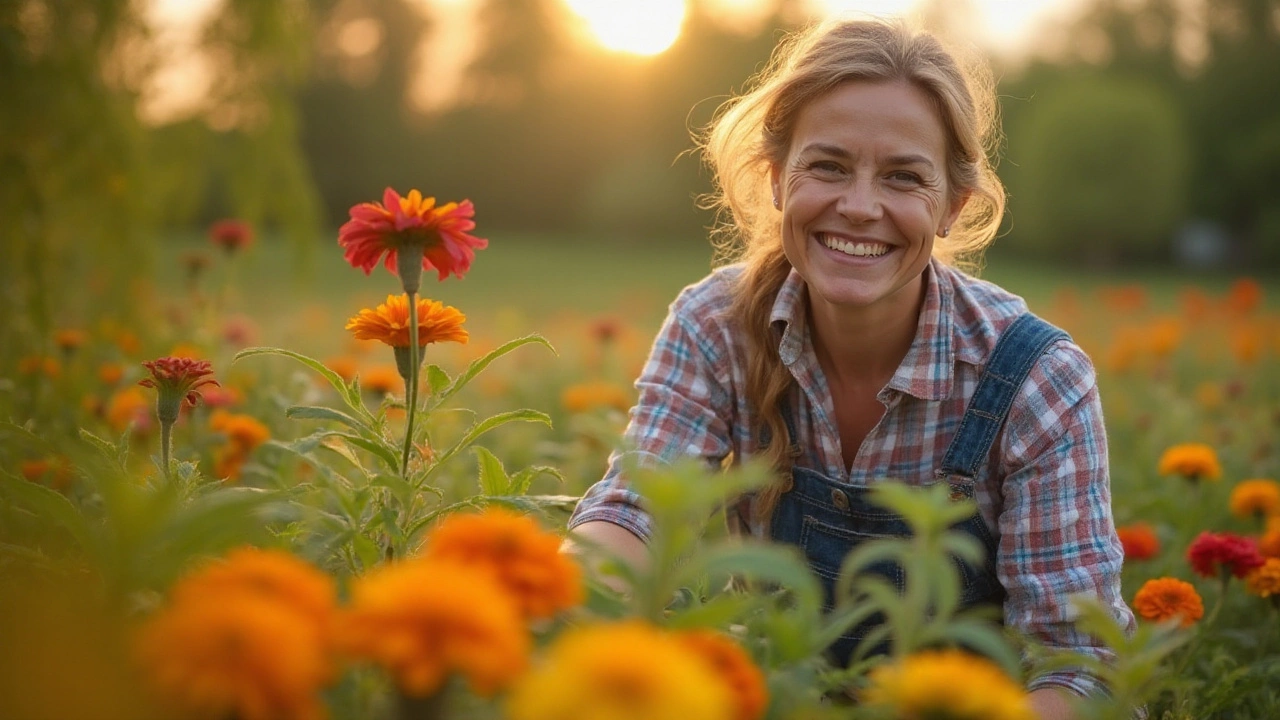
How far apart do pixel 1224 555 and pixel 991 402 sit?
57cm

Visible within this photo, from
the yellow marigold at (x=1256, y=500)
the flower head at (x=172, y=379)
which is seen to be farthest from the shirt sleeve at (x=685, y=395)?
the yellow marigold at (x=1256, y=500)

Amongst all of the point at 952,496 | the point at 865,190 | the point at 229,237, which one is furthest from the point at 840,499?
the point at 229,237

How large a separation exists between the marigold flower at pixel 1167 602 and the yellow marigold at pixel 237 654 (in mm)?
1692

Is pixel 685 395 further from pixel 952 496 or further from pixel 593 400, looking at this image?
pixel 593 400

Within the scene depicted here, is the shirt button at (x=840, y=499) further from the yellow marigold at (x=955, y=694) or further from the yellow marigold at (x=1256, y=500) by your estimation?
the yellow marigold at (x=955, y=694)

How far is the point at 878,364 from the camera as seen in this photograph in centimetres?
211

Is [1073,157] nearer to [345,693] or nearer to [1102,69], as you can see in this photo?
[1102,69]

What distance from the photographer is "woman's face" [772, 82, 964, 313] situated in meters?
1.90

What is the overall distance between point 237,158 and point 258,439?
2.49m

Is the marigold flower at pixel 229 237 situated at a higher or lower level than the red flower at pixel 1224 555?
higher

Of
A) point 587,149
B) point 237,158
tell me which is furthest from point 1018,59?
point 237,158

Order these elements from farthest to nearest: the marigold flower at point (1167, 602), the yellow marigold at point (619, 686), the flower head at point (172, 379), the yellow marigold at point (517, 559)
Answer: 1. the marigold flower at point (1167, 602)
2. the flower head at point (172, 379)
3. the yellow marigold at point (517, 559)
4. the yellow marigold at point (619, 686)

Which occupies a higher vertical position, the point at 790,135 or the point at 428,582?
the point at 790,135

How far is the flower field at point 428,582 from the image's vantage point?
622 millimetres
